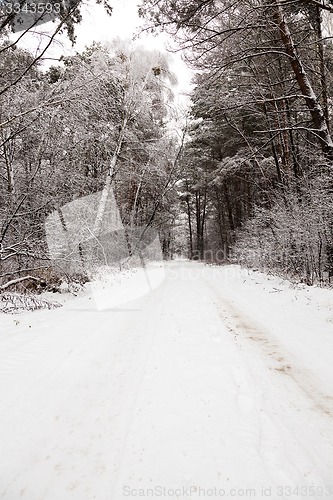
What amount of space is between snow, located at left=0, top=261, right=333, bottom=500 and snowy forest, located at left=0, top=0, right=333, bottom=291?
10.7 feet

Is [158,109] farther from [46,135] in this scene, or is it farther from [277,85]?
[46,135]

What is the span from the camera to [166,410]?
2646mm

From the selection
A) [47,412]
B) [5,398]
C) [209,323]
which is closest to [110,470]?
[47,412]

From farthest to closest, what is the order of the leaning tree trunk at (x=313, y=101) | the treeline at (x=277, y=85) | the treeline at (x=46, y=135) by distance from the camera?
the leaning tree trunk at (x=313, y=101), the treeline at (x=46, y=135), the treeline at (x=277, y=85)

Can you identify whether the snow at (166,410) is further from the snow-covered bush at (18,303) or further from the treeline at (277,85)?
the treeline at (277,85)

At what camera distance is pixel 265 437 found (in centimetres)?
226

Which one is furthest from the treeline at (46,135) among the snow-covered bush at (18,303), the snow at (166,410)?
the snow at (166,410)

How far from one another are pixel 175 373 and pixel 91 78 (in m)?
6.80

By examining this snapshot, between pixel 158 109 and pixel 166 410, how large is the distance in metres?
16.0

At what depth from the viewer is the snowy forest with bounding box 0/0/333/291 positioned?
6.12 metres

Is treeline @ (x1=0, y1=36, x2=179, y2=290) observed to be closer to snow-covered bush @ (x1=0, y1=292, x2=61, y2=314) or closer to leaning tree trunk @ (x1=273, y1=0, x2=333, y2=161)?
snow-covered bush @ (x1=0, y1=292, x2=61, y2=314)

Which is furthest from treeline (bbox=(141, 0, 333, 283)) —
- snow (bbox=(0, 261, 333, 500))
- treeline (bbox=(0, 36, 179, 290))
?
snow (bbox=(0, 261, 333, 500))

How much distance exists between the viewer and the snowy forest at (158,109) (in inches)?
241

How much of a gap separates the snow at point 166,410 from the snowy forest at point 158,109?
3253 mm
